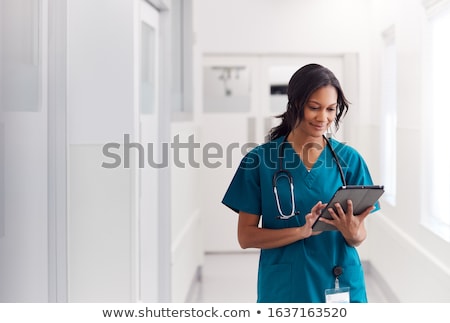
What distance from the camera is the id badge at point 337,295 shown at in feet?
5.16

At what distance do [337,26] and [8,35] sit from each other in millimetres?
2364

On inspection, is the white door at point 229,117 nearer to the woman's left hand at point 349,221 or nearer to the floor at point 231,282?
the floor at point 231,282

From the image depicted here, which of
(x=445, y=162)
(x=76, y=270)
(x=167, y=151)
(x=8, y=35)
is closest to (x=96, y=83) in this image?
(x=8, y=35)

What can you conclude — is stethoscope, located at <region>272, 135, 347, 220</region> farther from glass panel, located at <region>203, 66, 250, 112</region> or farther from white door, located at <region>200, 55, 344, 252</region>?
glass panel, located at <region>203, 66, 250, 112</region>

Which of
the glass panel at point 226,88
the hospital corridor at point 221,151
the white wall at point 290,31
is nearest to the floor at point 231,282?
the hospital corridor at point 221,151

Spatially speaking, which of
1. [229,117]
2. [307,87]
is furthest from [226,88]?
[307,87]

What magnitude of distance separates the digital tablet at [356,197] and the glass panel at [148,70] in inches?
45.4

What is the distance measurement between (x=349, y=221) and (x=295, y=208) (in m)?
0.15

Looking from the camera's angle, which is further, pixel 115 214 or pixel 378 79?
pixel 378 79

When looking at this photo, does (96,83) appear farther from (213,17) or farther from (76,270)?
(213,17)

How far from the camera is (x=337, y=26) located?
11.6ft

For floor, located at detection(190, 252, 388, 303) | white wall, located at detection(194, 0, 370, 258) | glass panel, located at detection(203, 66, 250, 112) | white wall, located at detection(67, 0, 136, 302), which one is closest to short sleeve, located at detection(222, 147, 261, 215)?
white wall, located at detection(67, 0, 136, 302)

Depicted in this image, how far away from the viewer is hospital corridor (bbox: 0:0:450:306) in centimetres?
157

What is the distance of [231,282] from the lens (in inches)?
143
